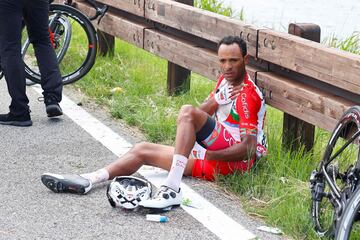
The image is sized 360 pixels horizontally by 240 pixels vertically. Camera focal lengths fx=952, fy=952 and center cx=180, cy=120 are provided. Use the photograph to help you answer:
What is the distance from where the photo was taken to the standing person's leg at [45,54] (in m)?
7.81

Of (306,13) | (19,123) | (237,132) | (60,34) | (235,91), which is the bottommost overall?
(306,13)

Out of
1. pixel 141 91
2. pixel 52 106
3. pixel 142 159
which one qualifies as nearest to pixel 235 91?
pixel 142 159

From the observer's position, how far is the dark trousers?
7633mm

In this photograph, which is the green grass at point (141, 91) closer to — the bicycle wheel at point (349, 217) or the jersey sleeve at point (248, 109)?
the jersey sleeve at point (248, 109)

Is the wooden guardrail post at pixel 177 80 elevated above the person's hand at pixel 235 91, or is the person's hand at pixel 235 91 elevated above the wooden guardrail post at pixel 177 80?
the person's hand at pixel 235 91

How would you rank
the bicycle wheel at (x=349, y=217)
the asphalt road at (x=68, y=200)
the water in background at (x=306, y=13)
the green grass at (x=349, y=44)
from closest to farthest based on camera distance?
the bicycle wheel at (x=349, y=217), the asphalt road at (x=68, y=200), the green grass at (x=349, y=44), the water in background at (x=306, y=13)

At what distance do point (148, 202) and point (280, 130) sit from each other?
1.88 metres

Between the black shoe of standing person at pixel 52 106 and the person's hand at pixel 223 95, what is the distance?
1.87m

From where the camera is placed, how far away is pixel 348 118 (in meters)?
5.14

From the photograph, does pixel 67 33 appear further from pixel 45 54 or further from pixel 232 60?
pixel 232 60

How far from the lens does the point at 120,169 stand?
6.11 m

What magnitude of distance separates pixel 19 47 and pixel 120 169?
6.99ft

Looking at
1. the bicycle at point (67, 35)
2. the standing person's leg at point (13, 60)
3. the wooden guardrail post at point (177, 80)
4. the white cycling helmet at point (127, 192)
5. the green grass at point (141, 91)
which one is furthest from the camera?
the bicycle at point (67, 35)

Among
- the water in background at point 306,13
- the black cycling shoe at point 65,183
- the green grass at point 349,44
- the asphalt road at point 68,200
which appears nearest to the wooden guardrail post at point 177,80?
the asphalt road at point 68,200
